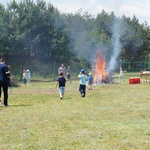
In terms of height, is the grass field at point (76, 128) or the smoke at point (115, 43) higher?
the smoke at point (115, 43)

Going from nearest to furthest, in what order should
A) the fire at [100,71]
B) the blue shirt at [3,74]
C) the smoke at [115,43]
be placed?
the blue shirt at [3,74], the fire at [100,71], the smoke at [115,43]

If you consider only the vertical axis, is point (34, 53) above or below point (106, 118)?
above

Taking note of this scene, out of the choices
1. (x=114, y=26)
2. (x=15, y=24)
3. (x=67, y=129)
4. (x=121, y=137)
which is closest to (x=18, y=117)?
(x=67, y=129)

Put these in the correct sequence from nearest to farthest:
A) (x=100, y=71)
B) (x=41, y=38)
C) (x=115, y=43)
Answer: (x=100, y=71) < (x=41, y=38) < (x=115, y=43)

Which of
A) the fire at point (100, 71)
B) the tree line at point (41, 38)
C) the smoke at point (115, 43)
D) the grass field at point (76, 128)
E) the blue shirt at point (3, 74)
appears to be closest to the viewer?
the grass field at point (76, 128)

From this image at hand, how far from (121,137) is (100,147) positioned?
1055mm

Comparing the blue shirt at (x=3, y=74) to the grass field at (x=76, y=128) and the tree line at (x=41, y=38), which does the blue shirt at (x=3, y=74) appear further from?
the tree line at (x=41, y=38)

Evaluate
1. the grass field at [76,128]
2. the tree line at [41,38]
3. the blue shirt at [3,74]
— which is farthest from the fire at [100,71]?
the tree line at [41,38]

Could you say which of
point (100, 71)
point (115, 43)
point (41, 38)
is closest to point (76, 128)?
point (100, 71)

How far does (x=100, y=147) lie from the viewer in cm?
745

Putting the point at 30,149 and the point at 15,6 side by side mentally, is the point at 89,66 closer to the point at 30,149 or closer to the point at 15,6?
the point at 15,6

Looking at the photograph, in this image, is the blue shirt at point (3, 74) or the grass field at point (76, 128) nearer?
the grass field at point (76, 128)

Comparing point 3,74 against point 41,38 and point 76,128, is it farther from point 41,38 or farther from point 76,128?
point 41,38

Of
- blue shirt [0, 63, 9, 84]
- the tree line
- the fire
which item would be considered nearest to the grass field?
blue shirt [0, 63, 9, 84]
